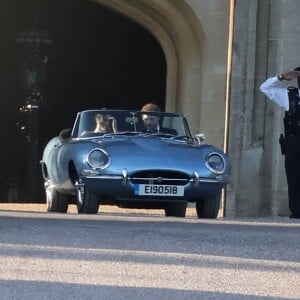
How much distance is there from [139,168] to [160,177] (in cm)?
27

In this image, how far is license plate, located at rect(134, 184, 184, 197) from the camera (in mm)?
10219

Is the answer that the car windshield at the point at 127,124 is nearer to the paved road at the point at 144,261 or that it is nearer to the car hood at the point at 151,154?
the car hood at the point at 151,154

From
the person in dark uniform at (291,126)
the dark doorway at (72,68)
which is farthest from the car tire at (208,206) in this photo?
the dark doorway at (72,68)

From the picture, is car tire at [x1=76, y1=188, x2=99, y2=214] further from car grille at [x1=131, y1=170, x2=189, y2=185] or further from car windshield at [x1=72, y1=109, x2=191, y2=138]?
car windshield at [x1=72, y1=109, x2=191, y2=138]

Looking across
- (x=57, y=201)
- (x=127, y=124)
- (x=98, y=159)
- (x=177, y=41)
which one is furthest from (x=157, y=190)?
(x=177, y=41)

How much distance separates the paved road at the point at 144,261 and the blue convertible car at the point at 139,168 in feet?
3.67

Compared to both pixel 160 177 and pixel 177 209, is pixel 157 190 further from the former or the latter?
pixel 177 209

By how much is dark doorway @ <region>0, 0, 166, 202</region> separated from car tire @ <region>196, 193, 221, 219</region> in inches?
461

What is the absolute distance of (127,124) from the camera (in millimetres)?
11406

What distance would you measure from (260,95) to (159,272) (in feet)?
29.9

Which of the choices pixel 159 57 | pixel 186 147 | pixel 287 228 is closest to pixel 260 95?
pixel 186 147

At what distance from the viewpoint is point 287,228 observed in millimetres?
9453

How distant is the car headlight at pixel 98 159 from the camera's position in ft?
33.6

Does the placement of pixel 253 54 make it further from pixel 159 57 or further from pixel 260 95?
pixel 159 57
